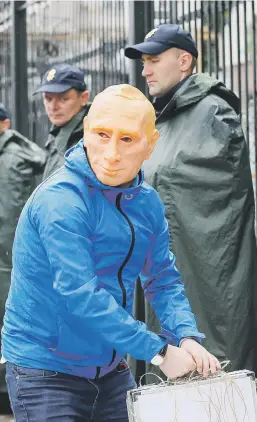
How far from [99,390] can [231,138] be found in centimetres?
225

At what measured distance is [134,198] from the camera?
308cm

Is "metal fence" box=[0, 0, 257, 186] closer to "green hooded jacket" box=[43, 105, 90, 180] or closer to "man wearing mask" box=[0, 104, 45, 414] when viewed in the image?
"green hooded jacket" box=[43, 105, 90, 180]

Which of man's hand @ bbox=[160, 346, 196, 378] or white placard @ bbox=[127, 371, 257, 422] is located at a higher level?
man's hand @ bbox=[160, 346, 196, 378]

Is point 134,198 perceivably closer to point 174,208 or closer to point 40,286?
point 40,286

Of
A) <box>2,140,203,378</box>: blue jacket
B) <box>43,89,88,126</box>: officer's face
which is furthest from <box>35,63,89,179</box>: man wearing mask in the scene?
<box>2,140,203,378</box>: blue jacket

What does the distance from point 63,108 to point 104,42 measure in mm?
1817

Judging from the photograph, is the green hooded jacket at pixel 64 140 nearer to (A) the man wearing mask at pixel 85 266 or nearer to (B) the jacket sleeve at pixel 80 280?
(A) the man wearing mask at pixel 85 266

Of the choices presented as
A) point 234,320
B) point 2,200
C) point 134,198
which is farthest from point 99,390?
point 2,200

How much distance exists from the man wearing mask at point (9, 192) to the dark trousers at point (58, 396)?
3691 mm

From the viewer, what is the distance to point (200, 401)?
9.16 ft

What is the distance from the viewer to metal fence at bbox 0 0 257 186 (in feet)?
20.5

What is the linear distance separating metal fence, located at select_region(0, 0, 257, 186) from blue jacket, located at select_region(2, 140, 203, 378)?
3.15m

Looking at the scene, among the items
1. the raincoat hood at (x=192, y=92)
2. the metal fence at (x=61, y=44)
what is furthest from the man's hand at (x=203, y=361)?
the metal fence at (x=61, y=44)

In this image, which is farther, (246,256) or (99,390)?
(246,256)
